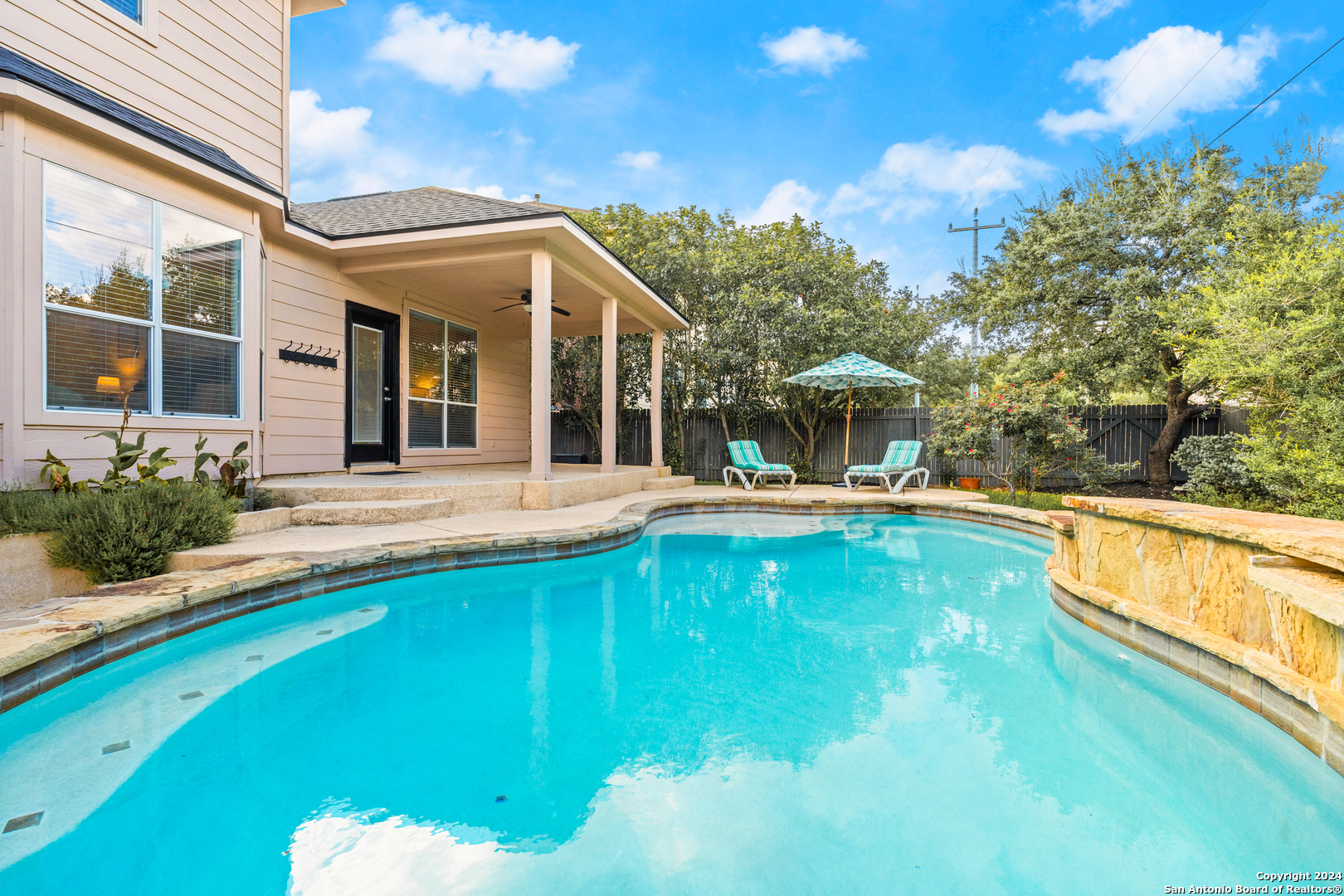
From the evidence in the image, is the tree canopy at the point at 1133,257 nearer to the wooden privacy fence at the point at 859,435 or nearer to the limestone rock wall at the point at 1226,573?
the wooden privacy fence at the point at 859,435

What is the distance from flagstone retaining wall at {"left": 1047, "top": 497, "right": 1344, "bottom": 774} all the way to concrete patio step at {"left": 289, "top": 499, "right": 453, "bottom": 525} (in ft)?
16.4

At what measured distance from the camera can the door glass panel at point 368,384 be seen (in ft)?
23.5

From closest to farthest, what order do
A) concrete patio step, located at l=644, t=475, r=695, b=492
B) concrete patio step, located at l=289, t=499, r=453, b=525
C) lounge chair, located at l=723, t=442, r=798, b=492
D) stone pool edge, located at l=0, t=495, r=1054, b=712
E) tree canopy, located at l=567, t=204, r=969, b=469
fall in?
stone pool edge, located at l=0, t=495, r=1054, b=712
concrete patio step, located at l=289, t=499, r=453, b=525
concrete patio step, located at l=644, t=475, r=695, b=492
lounge chair, located at l=723, t=442, r=798, b=492
tree canopy, located at l=567, t=204, r=969, b=469

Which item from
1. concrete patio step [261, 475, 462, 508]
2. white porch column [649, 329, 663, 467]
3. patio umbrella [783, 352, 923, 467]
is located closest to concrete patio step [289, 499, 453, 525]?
concrete patio step [261, 475, 462, 508]

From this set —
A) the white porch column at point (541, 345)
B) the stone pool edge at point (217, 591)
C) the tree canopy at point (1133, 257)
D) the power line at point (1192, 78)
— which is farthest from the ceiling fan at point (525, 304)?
the power line at point (1192, 78)

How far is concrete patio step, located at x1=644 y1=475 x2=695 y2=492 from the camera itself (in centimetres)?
920

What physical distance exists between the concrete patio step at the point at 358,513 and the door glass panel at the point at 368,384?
2.26 metres

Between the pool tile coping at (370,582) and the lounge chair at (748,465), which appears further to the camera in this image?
the lounge chair at (748,465)

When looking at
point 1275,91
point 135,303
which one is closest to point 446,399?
point 135,303

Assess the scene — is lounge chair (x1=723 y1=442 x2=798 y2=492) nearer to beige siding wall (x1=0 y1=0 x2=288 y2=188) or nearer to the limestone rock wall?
the limestone rock wall

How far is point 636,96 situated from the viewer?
15.1 meters

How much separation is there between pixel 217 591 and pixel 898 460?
8664 millimetres

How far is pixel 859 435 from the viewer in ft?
36.1

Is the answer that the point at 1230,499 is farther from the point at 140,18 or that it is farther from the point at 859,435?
the point at 140,18
